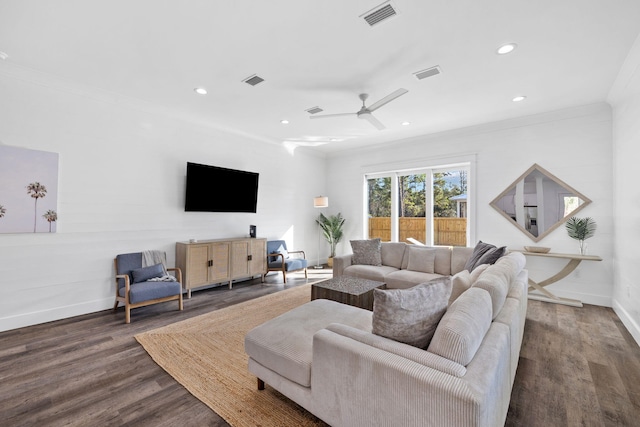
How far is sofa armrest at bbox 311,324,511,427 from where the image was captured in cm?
112

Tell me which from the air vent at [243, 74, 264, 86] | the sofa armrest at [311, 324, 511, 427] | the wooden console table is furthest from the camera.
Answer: the wooden console table

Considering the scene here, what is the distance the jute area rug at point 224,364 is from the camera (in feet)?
5.93

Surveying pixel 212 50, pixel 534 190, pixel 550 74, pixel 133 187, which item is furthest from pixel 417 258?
pixel 133 187

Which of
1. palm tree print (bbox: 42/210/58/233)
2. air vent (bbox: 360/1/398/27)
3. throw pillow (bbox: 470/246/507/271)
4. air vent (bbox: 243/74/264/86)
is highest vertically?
air vent (bbox: 243/74/264/86)

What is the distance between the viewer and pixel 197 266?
4.35 m

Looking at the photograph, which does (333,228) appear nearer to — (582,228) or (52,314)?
(582,228)

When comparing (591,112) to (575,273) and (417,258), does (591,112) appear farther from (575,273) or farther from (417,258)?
(417,258)

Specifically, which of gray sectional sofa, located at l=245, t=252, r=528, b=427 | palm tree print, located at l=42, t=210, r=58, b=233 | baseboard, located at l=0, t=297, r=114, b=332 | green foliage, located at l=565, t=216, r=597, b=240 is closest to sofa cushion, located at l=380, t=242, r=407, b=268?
green foliage, located at l=565, t=216, r=597, b=240

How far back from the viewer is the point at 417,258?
4.51 metres

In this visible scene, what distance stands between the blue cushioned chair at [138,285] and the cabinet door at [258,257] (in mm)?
1426

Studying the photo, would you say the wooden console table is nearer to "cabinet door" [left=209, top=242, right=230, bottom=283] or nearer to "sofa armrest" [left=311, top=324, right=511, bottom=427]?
"sofa armrest" [left=311, top=324, right=511, bottom=427]

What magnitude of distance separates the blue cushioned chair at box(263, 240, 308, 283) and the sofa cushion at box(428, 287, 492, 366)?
3981 mm

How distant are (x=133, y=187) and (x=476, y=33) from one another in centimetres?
456

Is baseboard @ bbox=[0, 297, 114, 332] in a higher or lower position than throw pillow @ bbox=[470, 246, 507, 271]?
lower
